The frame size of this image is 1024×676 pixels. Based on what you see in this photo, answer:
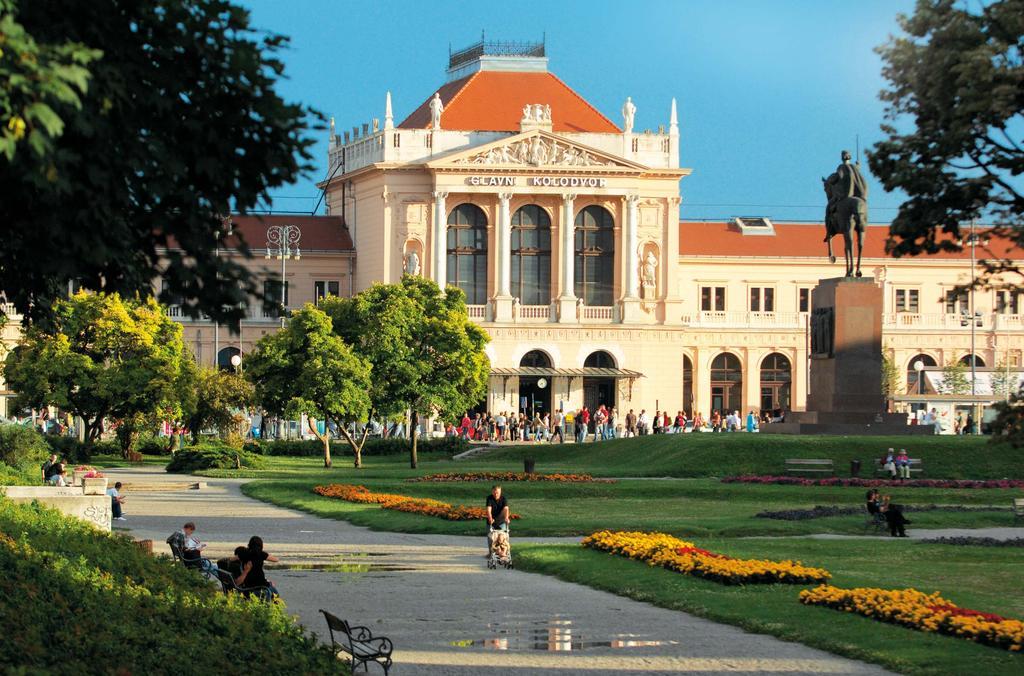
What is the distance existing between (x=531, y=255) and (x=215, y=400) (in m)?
35.7

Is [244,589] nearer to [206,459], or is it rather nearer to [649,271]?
[206,459]

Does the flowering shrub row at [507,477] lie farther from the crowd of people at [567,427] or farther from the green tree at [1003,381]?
the green tree at [1003,381]

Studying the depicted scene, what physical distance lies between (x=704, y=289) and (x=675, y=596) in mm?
85922

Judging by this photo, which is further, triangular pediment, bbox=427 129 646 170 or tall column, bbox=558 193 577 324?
tall column, bbox=558 193 577 324

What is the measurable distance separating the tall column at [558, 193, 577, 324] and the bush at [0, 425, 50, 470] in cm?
5325

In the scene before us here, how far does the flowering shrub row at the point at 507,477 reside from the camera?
51.6m

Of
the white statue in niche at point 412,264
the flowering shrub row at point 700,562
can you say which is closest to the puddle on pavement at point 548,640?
the flowering shrub row at point 700,562

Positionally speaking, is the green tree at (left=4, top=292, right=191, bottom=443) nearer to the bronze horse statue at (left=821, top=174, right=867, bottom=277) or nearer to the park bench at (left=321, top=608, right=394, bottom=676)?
the bronze horse statue at (left=821, top=174, right=867, bottom=277)

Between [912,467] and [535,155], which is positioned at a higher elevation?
[535,155]

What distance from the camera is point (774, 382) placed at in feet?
353

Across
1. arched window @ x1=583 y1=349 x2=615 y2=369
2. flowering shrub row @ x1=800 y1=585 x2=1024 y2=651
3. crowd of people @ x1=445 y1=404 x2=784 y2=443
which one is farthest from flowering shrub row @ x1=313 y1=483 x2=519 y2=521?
arched window @ x1=583 y1=349 x2=615 y2=369

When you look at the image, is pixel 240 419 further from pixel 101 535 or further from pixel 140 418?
pixel 101 535

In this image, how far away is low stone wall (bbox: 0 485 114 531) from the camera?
27828 mm

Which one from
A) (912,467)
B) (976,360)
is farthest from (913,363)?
(912,467)
